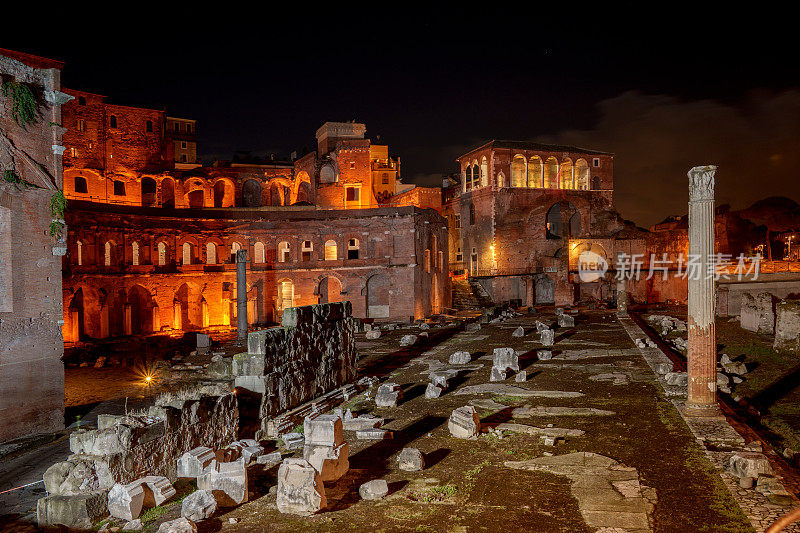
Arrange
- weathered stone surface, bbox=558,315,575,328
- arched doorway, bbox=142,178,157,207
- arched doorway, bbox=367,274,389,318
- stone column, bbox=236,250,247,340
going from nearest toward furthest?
weathered stone surface, bbox=558,315,575,328
stone column, bbox=236,250,247,340
arched doorway, bbox=367,274,389,318
arched doorway, bbox=142,178,157,207

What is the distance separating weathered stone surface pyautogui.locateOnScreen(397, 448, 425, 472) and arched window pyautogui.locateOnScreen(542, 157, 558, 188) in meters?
42.8

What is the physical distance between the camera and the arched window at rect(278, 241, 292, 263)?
35.8 metres

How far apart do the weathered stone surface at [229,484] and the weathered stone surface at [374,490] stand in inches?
68.2

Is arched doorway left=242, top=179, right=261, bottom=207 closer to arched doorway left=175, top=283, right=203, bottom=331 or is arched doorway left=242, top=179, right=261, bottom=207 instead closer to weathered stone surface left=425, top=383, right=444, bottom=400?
arched doorway left=175, top=283, right=203, bottom=331

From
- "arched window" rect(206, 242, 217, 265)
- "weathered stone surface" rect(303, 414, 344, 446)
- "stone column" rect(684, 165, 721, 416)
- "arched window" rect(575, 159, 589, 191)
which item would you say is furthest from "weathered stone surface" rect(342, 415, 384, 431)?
"arched window" rect(575, 159, 589, 191)

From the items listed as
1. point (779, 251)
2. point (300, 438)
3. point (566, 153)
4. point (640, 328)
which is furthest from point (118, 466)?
point (779, 251)

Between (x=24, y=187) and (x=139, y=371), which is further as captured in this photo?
(x=139, y=371)

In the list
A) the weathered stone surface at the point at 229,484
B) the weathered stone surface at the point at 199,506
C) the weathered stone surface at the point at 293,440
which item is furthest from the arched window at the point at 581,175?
the weathered stone surface at the point at 199,506

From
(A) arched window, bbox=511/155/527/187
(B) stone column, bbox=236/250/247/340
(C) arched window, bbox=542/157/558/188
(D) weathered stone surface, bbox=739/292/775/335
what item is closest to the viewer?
(D) weathered stone surface, bbox=739/292/775/335

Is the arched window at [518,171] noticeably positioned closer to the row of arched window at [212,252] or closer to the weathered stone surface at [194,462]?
the row of arched window at [212,252]

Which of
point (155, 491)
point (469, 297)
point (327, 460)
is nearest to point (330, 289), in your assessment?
point (469, 297)

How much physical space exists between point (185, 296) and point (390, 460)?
27751mm

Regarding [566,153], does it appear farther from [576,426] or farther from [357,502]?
[357,502]

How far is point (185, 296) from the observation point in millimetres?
33375
